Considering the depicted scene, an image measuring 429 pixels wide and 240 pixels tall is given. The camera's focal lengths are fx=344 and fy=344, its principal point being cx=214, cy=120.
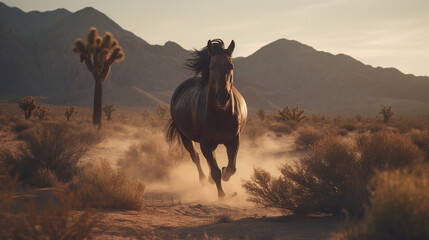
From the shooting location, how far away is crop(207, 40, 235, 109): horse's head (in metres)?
5.78

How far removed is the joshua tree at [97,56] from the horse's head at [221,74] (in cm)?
1568

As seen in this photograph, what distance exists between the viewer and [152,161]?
11.1 m

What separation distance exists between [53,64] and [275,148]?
12749 cm

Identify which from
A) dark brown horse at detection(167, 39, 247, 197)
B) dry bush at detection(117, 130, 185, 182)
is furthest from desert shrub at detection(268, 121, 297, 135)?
dark brown horse at detection(167, 39, 247, 197)

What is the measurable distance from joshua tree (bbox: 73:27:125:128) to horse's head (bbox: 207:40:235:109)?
15675 mm

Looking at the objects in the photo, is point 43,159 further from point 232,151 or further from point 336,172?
point 336,172

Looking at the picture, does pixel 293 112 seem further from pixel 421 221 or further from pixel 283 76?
pixel 283 76

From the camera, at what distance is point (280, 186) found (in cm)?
551

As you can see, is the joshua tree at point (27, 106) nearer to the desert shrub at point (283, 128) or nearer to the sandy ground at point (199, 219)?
the desert shrub at point (283, 128)

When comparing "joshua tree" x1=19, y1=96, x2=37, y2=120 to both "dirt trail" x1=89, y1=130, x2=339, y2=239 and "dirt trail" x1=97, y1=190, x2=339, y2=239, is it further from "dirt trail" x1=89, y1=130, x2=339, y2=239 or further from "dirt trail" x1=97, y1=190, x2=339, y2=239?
"dirt trail" x1=97, y1=190, x2=339, y2=239

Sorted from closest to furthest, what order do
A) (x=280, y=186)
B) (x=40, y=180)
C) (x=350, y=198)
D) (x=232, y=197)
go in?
(x=350, y=198), (x=280, y=186), (x=40, y=180), (x=232, y=197)

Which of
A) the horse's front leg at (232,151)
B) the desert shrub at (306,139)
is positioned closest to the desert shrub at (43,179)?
the horse's front leg at (232,151)

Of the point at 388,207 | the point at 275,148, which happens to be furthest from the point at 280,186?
the point at 275,148

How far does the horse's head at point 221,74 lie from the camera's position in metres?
5.78
